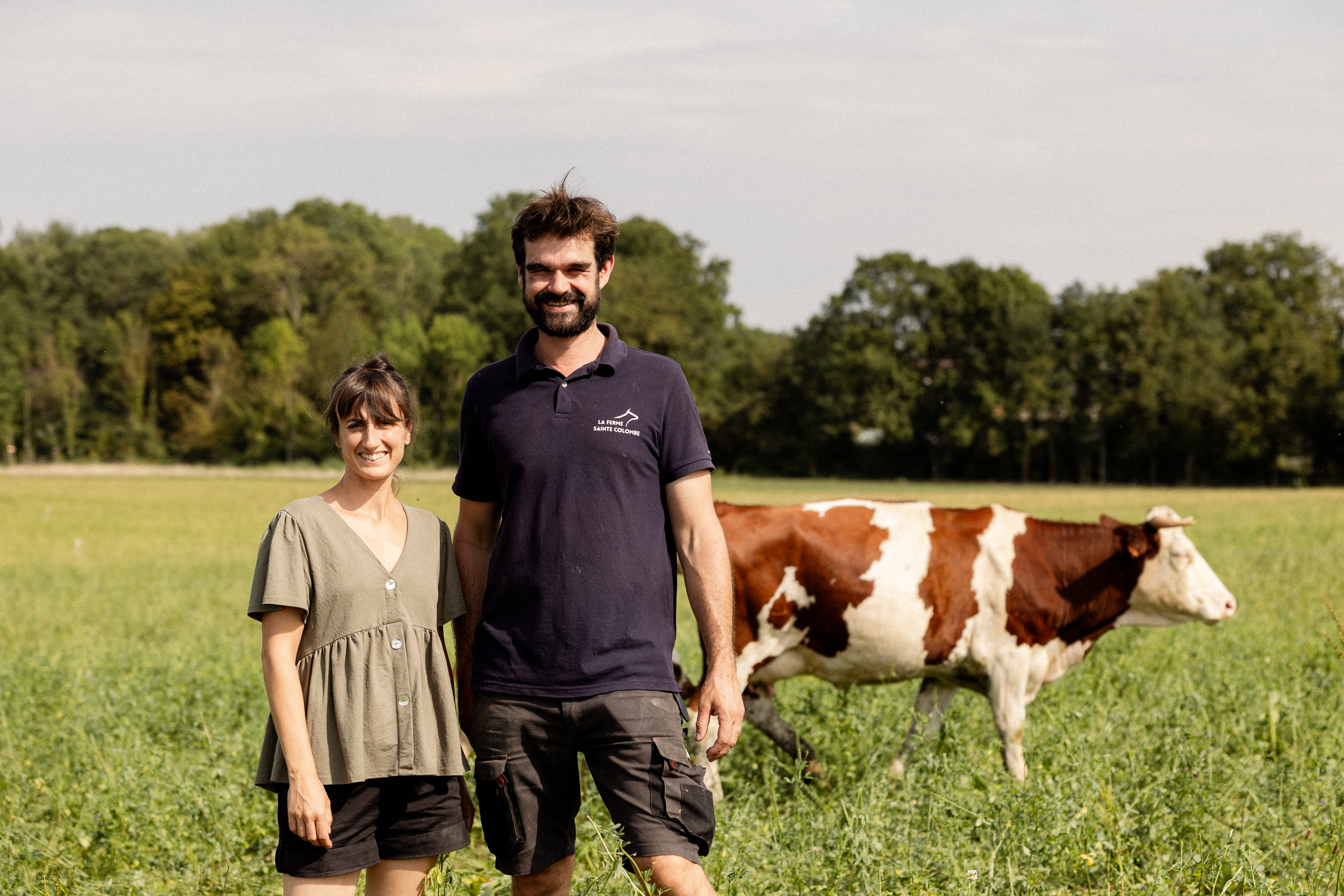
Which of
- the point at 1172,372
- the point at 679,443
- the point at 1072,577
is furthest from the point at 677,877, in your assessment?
the point at 1172,372

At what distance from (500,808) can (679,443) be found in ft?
4.19

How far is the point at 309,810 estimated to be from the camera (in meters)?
3.15

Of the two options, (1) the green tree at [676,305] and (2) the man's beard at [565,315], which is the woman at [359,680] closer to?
(2) the man's beard at [565,315]

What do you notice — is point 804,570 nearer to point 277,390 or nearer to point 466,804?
point 466,804

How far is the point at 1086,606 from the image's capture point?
7.34 meters

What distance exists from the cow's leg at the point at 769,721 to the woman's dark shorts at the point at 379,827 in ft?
12.0

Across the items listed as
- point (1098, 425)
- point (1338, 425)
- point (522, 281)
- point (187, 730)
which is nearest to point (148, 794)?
point (187, 730)

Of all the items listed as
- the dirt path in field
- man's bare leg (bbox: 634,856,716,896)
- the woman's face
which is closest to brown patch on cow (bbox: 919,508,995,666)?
man's bare leg (bbox: 634,856,716,896)

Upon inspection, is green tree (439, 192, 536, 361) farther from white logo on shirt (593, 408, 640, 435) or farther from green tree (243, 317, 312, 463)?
white logo on shirt (593, 408, 640, 435)

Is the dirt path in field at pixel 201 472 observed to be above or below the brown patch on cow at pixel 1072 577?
below

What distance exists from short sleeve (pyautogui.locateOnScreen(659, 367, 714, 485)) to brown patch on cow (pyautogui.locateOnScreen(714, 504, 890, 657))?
10.8 feet

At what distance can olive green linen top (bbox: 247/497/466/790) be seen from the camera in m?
3.28

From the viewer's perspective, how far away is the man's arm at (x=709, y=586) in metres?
3.50

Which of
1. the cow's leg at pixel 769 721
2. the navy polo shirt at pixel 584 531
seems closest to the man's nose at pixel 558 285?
the navy polo shirt at pixel 584 531
